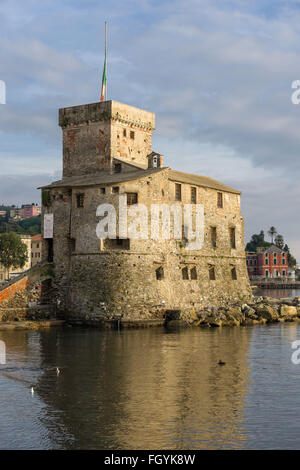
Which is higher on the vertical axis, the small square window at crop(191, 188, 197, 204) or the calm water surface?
the small square window at crop(191, 188, 197, 204)

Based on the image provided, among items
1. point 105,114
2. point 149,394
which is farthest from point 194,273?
point 149,394

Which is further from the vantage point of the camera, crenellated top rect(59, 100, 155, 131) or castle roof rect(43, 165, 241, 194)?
crenellated top rect(59, 100, 155, 131)

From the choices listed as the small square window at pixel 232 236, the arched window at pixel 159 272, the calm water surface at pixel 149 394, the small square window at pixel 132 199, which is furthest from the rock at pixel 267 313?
the small square window at pixel 132 199

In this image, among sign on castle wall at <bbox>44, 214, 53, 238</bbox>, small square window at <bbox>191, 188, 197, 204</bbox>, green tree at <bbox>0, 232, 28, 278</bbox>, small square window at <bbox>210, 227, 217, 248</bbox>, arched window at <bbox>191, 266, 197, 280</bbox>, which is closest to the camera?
sign on castle wall at <bbox>44, 214, 53, 238</bbox>

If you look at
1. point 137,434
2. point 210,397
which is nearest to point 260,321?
point 210,397

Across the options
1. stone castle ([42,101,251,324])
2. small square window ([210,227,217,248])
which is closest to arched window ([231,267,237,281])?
stone castle ([42,101,251,324])

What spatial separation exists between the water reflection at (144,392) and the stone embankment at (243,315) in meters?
7.69

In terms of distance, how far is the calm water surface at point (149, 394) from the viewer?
16922 millimetres

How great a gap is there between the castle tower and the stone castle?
81 millimetres

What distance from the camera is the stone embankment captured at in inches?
1758

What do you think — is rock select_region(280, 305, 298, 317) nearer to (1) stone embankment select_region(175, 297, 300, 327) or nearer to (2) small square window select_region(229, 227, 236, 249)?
(1) stone embankment select_region(175, 297, 300, 327)

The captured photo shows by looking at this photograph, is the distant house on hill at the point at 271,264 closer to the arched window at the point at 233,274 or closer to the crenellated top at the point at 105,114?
the arched window at the point at 233,274

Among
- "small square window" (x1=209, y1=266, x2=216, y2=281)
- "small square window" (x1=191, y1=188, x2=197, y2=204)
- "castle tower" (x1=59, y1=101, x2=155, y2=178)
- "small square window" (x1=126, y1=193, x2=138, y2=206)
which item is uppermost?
"castle tower" (x1=59, y1=101, x2=155, y2=178)

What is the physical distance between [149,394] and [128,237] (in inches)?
849
